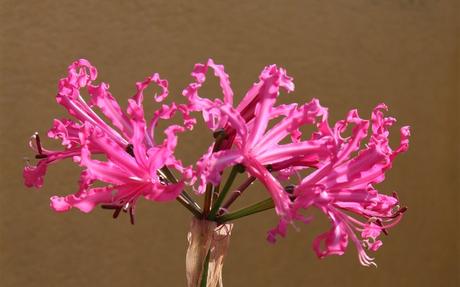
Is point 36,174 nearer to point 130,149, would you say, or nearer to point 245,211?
point 130,149

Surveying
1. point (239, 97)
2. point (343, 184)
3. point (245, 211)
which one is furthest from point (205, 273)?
point (239, 97)

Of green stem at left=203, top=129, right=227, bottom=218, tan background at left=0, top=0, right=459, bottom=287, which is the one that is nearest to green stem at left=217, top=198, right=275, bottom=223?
green stem at left=203, top=129, right=227, bottom=218

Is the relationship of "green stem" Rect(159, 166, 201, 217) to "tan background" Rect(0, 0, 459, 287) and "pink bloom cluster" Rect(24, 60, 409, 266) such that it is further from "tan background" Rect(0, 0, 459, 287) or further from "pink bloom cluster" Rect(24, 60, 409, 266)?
"tan background" Rect(0, 0, 459, 287)

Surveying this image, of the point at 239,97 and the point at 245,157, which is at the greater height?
the point at 239,97

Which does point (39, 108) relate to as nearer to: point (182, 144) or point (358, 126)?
point (182, 144)

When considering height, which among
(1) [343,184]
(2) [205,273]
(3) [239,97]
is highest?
(3) [239,97]
